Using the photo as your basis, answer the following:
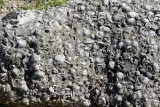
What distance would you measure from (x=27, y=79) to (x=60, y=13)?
65 centimetres

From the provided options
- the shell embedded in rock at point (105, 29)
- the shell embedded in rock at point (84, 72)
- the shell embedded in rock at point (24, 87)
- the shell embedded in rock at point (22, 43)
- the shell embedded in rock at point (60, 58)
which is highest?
the shell embedded in rock at point (105, 29)

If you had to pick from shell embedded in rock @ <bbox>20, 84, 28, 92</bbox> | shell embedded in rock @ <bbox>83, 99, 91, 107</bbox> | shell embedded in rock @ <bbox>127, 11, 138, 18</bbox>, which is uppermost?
shell embedded in rock @ <bbox>127, 11, 138, 18</bbox>

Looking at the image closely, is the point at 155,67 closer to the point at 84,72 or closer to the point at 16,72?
the point at 84,72

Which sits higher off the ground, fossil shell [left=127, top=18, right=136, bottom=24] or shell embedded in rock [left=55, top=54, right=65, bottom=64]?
fossil shell [left=127, top=18, right=136, bottom=24]

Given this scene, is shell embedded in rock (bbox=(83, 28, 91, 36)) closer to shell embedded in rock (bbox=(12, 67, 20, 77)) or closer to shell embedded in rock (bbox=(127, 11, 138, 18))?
shell embedded in rock (bbox=(127, 11, 138, 18))

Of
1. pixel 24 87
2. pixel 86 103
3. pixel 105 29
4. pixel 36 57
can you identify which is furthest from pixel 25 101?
pixel 105 29

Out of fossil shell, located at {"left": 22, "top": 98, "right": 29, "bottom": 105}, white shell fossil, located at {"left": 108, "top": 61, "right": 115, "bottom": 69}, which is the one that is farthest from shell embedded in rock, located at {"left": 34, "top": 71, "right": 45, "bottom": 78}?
white shell fossil, located at {"left": 108, "top": 61, "right": 115, "bottom": 69}

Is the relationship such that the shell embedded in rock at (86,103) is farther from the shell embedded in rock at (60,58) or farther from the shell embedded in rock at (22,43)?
the shell embedded in rock at (22,43)

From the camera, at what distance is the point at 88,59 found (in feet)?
12.3

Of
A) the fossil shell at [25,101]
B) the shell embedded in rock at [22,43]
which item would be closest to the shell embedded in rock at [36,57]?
the shell embedded in rock at [22,43]

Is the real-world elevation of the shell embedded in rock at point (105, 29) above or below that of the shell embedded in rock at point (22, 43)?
above

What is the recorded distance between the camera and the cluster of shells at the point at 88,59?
12.1 ft

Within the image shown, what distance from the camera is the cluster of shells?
145 inches

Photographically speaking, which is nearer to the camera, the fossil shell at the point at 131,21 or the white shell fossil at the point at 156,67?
the white shell fossil at the point at 156,67
